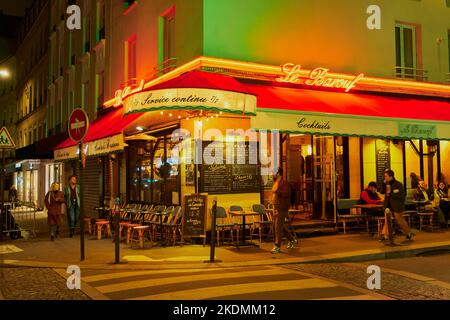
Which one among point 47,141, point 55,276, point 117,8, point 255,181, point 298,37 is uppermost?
point 117,8

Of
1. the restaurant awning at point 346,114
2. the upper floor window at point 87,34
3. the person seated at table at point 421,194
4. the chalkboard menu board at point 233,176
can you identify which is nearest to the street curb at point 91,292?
the chalkboard menu board at point 233,176

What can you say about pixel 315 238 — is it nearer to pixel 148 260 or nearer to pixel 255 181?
pixel 255 181

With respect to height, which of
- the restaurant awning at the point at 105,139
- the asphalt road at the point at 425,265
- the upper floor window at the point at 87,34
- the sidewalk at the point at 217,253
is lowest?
the asphalt road at the point at 425,265

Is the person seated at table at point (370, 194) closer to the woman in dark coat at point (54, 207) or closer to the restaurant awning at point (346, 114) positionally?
the restaurant awning at point (346, 114)

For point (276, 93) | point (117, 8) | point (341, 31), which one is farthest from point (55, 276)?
point (117, 8)

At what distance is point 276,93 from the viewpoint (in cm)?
1277

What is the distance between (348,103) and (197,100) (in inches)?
191

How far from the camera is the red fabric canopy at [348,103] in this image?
40.2ft

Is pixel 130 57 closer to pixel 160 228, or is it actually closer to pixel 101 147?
pixel 101 147

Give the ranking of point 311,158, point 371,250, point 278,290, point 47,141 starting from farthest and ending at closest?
point 47,141
point 311,158
point 371,250
point 278,290

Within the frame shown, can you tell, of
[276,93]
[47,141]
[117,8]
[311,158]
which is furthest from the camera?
[47,141]

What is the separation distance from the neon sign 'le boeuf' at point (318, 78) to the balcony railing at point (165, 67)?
302 centimetres

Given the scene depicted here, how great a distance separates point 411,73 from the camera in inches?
651

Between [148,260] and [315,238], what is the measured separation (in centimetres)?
504
